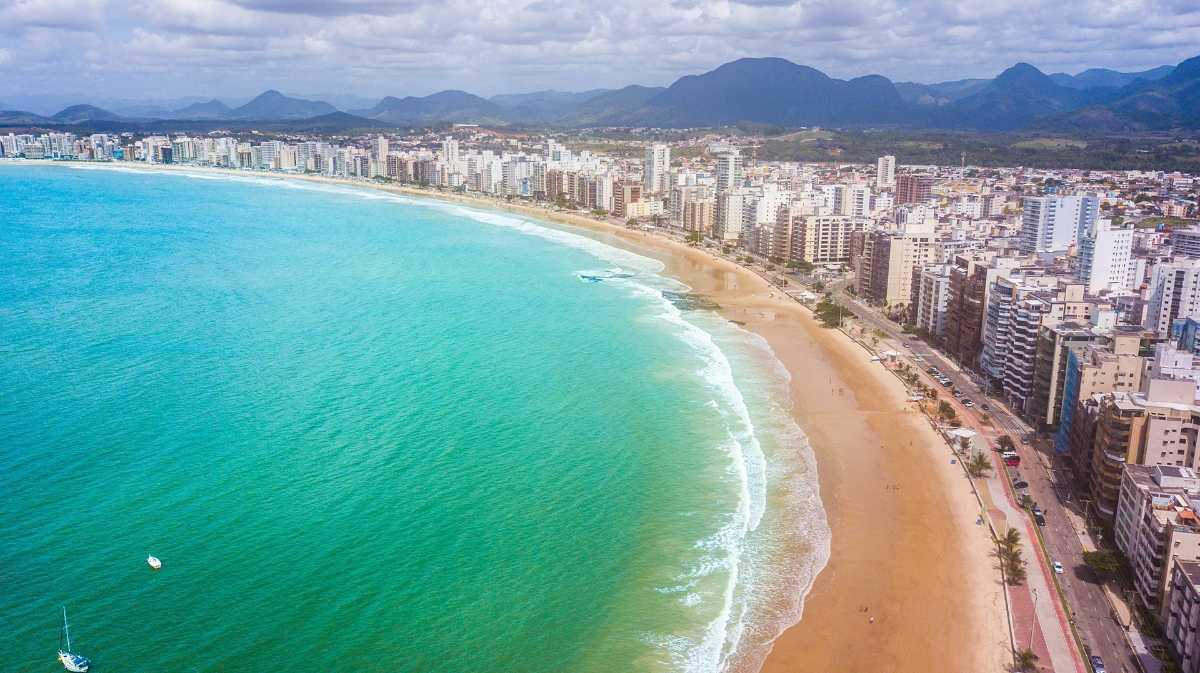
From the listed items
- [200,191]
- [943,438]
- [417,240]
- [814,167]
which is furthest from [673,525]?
[814,167]

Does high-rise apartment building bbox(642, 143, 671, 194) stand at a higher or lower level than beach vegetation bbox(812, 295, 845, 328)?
higher

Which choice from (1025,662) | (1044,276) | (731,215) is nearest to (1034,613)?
(1025,662)

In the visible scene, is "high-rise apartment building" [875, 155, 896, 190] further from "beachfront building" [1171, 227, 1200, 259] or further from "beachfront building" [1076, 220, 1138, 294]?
"beachfront building" [1076, 220, 1138, 294]

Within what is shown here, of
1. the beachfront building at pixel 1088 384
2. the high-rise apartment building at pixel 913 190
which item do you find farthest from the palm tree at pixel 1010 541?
the high-rise apartment building at pixel 913 190

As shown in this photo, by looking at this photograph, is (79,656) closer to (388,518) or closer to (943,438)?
(388,518)

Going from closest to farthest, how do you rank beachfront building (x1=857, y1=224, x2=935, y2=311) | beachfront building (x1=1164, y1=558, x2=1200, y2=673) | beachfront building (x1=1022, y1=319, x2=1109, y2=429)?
beachfront building (x1=1164, y1=558, x2=1200, y2=673) < beachfront building (x1=1022, y1=319, x2=1109, y2=429) < beachfront building (x1=857, y1=224, x2=935, y2=311)

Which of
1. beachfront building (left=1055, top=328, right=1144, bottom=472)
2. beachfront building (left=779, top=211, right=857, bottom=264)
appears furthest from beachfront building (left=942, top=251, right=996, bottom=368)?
beachfront building (left=779, top=211, right=857, bottom=264)

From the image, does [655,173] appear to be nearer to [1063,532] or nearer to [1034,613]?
[1063,532]
